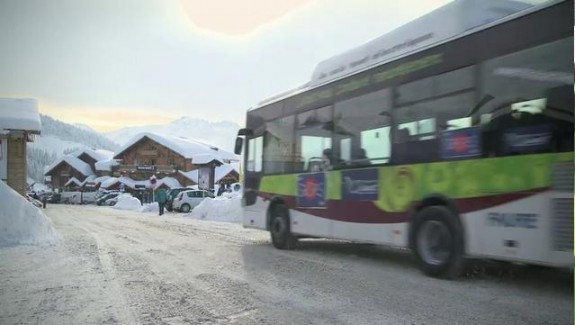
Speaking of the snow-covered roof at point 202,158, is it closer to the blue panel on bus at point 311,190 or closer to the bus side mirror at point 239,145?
the bus side mirror at point 239,145

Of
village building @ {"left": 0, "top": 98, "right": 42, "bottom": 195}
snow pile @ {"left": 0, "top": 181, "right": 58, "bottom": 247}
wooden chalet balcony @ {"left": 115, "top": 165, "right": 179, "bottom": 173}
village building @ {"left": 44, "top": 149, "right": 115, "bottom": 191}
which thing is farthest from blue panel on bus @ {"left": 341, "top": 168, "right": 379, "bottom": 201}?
village building @ {"left": 44, "top": 149, "right": 115, "bottom": 191}

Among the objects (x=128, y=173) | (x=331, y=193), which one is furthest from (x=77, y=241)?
(x=128, y=173)

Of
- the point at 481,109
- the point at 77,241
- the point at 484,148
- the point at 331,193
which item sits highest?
the point at 481,109

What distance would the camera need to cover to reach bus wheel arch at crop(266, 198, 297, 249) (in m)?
11.5

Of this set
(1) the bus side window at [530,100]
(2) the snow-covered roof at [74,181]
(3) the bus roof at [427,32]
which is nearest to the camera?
(1) the bus side window at [530,100]

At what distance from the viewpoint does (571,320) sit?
5.20 metres

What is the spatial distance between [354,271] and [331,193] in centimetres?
203

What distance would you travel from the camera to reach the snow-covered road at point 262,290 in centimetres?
550

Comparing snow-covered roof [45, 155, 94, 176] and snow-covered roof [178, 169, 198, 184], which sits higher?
snow-covered roof [45, 155, 94, 176]

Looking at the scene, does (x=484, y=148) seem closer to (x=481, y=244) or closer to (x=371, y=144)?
(x=481, y=244)

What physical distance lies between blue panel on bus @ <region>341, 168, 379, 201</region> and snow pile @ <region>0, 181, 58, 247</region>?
740 cm

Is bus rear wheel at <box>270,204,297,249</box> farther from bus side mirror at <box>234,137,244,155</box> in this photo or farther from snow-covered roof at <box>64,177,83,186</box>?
snow-covered roof at <box>64,177,83,186</box>

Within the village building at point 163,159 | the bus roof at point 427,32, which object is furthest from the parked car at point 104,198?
the bus roof at point 427,32

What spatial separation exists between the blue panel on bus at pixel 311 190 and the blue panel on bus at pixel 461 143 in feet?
10.7
